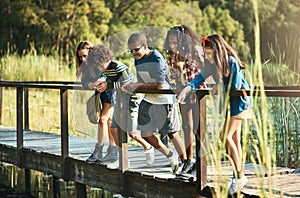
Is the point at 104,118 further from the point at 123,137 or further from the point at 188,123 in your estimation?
the point at 188,123

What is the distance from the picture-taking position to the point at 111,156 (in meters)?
6.76

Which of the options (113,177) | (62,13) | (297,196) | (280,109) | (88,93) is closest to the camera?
(297,196)

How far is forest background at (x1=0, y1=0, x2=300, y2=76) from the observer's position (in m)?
25.4

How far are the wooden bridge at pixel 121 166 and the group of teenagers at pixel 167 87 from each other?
141 millimetres

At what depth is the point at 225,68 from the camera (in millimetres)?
4926

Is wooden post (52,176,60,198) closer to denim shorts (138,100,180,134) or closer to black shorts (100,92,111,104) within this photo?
black shorts (100,92,111,104)

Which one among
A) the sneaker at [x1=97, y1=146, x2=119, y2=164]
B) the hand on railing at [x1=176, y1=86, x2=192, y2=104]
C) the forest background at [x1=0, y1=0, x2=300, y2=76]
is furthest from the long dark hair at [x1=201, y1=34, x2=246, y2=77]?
the forest background at [x1=0, y1=0, x2=300, y2=76]

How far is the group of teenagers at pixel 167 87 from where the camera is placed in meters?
4.96

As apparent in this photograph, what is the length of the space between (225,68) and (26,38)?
22.1 m

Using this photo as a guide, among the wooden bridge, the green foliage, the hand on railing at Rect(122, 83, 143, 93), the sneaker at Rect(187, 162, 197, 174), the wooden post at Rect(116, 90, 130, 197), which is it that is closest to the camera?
the wooden bridge

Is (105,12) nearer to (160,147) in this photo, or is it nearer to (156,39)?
(156,39)

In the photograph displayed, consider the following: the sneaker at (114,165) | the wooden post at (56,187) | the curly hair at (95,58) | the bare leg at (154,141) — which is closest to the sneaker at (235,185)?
the bare leg at (154,141)

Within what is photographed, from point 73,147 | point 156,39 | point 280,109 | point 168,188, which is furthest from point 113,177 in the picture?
point 156,39

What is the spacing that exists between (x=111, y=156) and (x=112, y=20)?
21.9 metres
